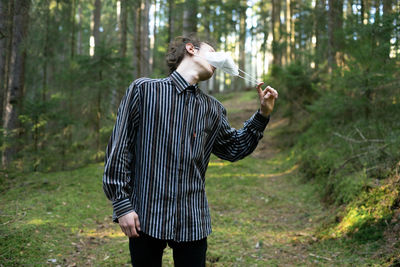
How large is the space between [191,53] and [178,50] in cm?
12

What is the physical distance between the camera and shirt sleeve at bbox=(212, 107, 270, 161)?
2.25m

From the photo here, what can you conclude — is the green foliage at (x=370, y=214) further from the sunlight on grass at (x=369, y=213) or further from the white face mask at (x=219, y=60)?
the white face mask at (x=219, y=60)

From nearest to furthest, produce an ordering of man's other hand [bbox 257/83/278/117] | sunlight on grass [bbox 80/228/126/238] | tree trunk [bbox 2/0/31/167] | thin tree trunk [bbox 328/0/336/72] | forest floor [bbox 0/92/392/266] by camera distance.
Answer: man's other hand [bbox 257/83/278/117] < forest floor [bbox 0/92/392/266] < sunlight on grass [bbox 80/228/126/238] < tree trunk [bbox 2/0/31/167] < thin tree trunk [bbox 328/0/336/72]

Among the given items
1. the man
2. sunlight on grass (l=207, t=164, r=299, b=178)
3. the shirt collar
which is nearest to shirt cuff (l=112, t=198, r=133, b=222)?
the man

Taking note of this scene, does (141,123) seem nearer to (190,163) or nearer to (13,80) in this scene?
(190,163)

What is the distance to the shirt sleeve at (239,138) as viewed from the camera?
88.6 inches

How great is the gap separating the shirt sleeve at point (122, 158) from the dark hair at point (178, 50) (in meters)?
0.38

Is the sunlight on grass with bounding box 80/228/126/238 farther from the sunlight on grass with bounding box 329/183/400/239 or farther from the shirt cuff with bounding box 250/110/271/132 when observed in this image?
the shirt cuff with bounding box 250/110/271/132

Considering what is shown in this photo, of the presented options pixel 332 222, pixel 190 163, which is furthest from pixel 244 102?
pixel 190 163

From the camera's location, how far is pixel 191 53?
6.73 ft

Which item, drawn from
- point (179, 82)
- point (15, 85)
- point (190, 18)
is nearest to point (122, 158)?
point (179, 82)

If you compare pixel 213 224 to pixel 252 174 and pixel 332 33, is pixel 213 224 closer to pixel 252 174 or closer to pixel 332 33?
pixel 252 174

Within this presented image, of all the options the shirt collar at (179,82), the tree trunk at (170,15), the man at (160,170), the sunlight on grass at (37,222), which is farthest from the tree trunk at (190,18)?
the man at (160,170)

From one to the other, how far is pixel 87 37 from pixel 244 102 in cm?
1723
